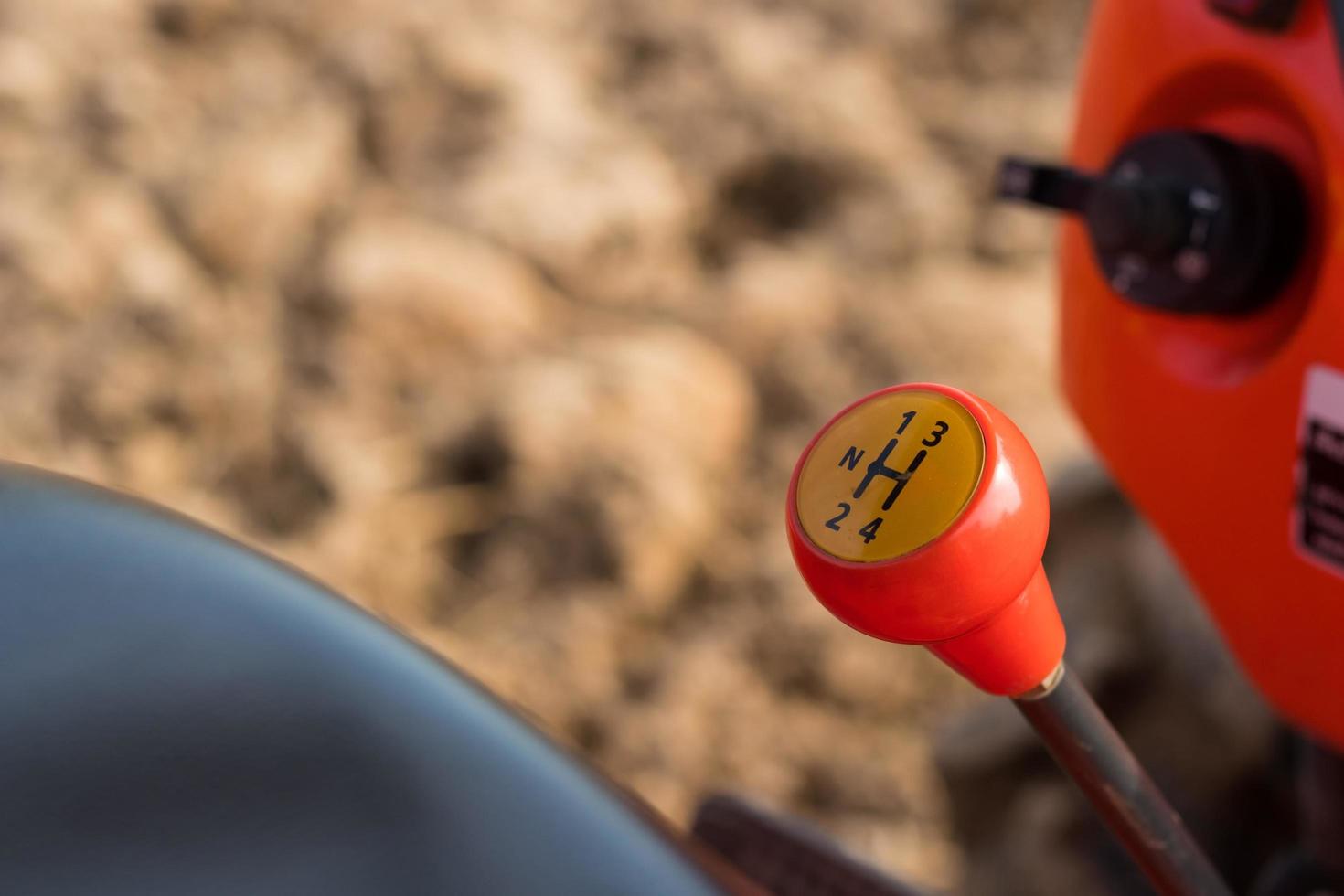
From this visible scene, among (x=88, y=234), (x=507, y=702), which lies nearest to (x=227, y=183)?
(x=88, y=234)

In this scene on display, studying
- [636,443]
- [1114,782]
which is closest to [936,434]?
[1114,782]

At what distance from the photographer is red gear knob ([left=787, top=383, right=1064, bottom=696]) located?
0.35 metres

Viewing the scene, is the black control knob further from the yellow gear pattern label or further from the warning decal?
the yellow gear pattern label

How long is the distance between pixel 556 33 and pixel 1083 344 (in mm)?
1879

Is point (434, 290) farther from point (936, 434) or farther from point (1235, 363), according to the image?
point (936, 434)

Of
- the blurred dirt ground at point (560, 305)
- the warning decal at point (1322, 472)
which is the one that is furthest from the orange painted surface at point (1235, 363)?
the blurred dirt ground at point (560, 305)

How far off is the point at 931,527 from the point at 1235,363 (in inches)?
14.3

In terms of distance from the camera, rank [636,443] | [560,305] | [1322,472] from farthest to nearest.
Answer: [560,305]
[636,443]
[1322,472]

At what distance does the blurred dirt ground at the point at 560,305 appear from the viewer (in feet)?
5.29

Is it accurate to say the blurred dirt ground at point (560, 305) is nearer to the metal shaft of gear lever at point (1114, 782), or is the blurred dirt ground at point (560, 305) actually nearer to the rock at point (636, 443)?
the rock at point (636, 443)

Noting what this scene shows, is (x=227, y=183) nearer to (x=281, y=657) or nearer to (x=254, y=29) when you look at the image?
(x=254, y=29)

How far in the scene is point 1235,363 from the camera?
0.64 meters

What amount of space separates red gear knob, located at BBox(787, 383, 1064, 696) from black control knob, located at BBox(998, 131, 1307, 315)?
27 centimetres

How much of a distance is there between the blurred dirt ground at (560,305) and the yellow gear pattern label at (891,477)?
3.76 ft
